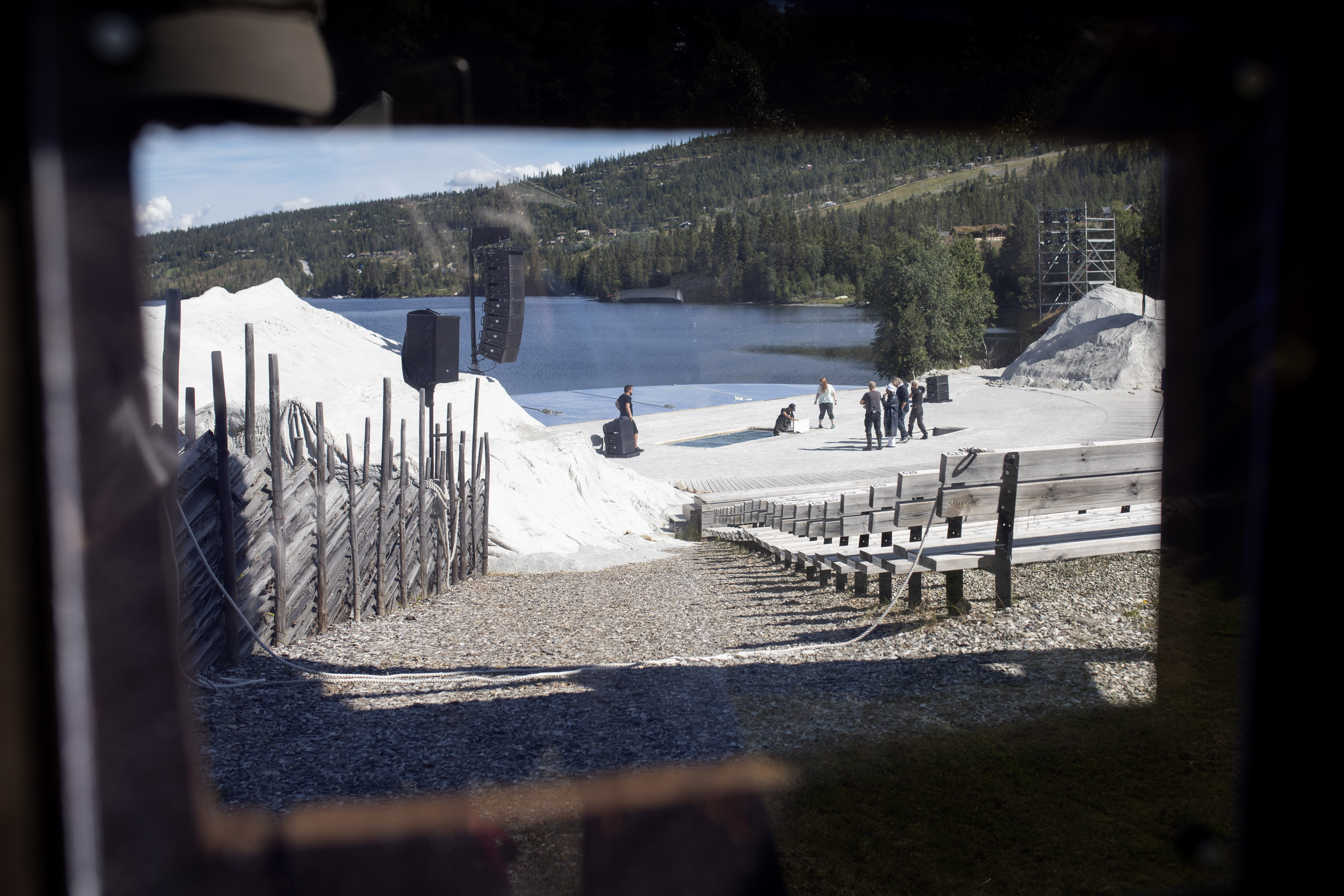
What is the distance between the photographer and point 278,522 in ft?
17.8

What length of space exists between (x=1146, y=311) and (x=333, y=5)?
22.9 feet

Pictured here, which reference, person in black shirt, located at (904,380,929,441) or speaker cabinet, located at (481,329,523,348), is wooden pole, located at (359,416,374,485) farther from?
person in black shirt, located at (904,380,929,441)

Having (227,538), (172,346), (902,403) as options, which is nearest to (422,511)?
(227,538)

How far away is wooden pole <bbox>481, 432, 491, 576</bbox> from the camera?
9992 millimetres

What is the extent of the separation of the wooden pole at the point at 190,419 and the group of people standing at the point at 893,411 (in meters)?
9.64

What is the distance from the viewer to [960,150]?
131 inches

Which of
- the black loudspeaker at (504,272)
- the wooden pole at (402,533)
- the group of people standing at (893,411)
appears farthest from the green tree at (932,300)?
the wooden pole at (402,533)

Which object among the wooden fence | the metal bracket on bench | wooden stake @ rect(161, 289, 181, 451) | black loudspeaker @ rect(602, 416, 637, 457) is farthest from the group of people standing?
wooden stake @ rect(161, 289, 181, 451)

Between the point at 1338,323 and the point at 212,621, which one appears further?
Result: the point at 212,621

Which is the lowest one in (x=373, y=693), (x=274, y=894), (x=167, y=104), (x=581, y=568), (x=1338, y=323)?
(x=581, y=568)

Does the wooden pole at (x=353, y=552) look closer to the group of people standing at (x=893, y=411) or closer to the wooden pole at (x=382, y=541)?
the wooden pole at (x=382, y=541)

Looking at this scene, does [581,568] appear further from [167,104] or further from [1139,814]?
[167,104]

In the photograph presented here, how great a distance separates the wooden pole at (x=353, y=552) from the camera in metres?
6.30

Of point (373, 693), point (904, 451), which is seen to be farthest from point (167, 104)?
point (904, 451)
